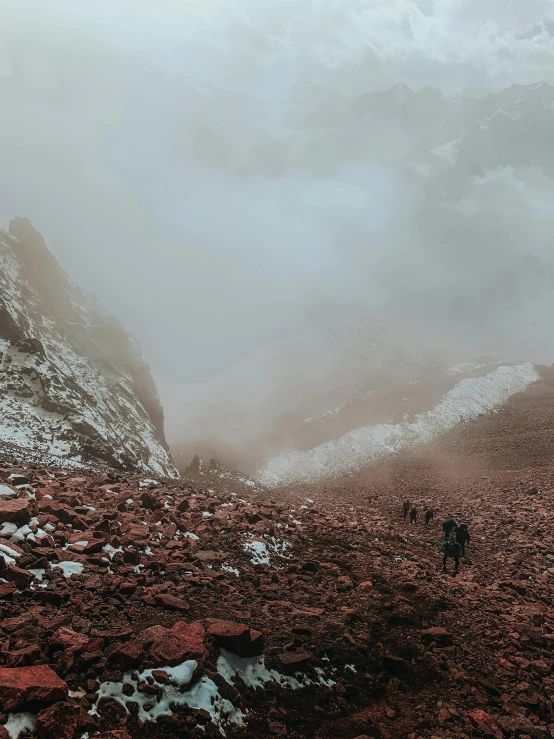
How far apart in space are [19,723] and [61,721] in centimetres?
44

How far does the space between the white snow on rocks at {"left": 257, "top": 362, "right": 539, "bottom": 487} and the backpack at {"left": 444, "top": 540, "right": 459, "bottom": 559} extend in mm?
34069

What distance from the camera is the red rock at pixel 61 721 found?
4730 millimetres

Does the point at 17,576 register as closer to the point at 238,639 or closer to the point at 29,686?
the point at 29,686

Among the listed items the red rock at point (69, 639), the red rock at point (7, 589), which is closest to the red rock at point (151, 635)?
the red rock at point (69, 639)

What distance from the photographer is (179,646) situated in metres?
6.62

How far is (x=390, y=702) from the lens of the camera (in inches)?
289

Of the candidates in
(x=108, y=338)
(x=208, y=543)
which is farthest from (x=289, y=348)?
(x=208, y=543)

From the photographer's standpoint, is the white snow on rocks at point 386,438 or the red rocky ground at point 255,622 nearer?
the red rocky ground at point 255,622

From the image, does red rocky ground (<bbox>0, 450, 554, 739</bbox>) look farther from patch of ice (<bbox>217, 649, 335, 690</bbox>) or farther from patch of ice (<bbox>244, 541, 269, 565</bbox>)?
patch of ice (<bbox>244, 541, 269, 565</bbox>)

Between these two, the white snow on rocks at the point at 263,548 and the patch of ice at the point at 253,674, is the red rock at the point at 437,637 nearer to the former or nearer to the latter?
the patch of ice at the point at 253,674

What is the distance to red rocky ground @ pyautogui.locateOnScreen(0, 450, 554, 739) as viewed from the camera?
230 inches

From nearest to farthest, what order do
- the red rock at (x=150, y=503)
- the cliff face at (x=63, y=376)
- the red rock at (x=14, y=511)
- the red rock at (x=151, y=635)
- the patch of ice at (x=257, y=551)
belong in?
the red rock at (x=151, y=635), the red rock at (x=14, y=511), the patch of ice at (x=257, y=551), the red rock at (x=150, y=503), the cliff face at (x=63, y=376)

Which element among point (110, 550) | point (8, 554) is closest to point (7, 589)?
point (8, 554)

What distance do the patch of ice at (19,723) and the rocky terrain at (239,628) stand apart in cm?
2
